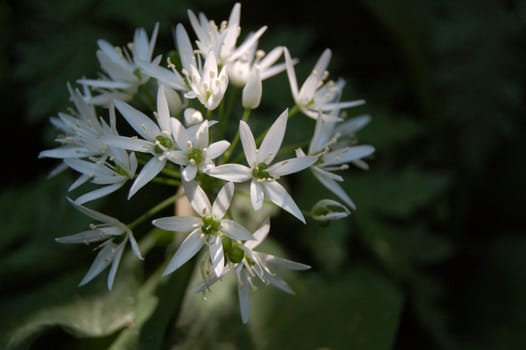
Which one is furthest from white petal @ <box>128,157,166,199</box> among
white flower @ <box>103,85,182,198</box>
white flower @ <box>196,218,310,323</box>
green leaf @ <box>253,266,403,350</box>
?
green leaf @ <box>253,266,403,350</box>

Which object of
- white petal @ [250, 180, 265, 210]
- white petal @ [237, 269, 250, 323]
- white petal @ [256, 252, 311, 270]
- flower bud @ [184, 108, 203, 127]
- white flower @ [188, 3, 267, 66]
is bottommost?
white petal @ [237, 269, 250, 323]

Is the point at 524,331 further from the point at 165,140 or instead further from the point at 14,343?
the point at 14,343

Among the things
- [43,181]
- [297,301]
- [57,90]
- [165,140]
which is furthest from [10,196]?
[297,301]

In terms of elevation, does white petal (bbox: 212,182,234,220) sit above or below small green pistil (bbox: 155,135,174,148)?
below

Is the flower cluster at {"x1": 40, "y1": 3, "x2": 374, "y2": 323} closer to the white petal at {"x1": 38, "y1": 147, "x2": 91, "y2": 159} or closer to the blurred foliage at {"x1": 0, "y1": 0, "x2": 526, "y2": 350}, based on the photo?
the white petal at {"x1": 38, "y1": 147, "x2": 91, "y2": 159}

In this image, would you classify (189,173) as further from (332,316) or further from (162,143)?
(332,316)
